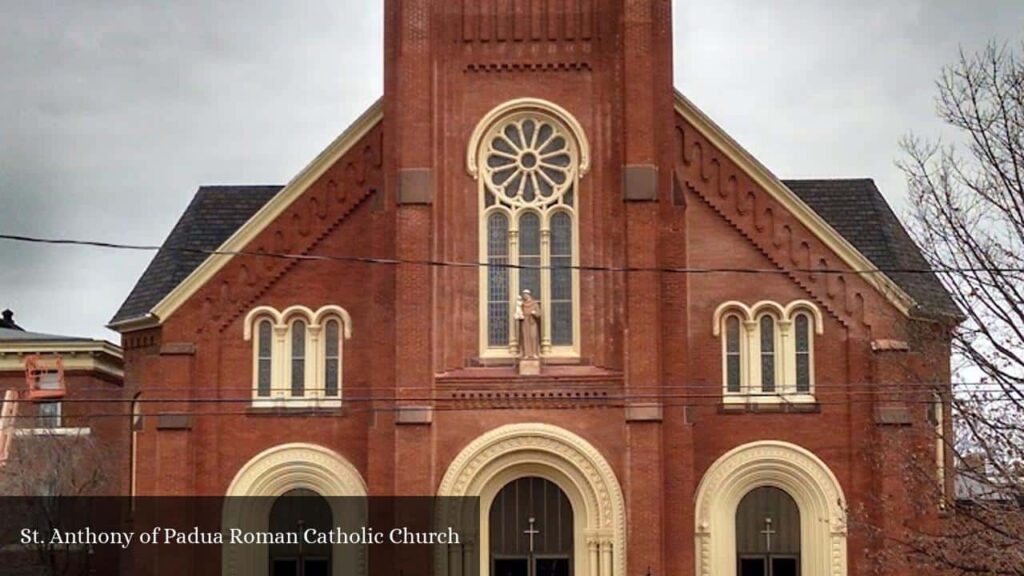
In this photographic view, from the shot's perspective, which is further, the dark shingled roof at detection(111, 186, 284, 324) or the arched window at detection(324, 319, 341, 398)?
the dark shingled roof at detection(111, 186, 284, 324)

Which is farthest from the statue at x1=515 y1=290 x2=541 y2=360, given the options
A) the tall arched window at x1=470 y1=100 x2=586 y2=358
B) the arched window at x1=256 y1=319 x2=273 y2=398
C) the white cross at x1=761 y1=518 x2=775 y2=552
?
the white cross at x1=761 y1=518 x2=775 y2=552

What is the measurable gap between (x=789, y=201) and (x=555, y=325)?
623 cm

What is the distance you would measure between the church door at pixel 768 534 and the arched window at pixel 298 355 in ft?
34.6

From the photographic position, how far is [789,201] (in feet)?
134

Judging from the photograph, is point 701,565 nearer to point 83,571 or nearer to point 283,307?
point 283,307

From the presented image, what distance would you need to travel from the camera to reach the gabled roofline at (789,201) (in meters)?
40.5

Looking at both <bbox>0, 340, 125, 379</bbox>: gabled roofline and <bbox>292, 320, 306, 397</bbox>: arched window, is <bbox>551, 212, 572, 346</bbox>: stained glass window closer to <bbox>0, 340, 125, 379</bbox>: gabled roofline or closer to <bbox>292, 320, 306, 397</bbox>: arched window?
<bbox>292, 320, 306, 397</bbox>: arched window

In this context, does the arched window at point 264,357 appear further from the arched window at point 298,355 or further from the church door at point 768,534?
the church door at point 768,534

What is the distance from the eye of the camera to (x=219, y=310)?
41.4 m

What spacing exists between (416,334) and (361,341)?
296 cm

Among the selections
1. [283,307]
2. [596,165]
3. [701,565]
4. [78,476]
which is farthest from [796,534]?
[78,476]

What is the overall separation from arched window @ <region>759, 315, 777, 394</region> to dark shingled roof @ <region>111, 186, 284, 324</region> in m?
14.4

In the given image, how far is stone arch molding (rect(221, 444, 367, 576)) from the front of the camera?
4072cm

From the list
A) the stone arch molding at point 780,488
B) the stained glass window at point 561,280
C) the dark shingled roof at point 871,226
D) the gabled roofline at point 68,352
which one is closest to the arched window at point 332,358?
the stained glass window at point 561,280
